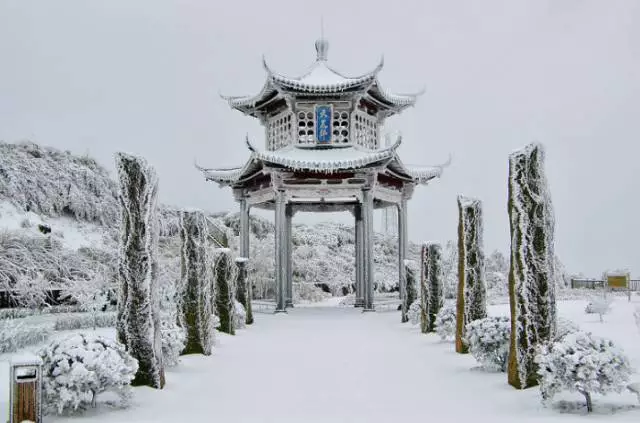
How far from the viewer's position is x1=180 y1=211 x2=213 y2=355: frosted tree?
448 inches

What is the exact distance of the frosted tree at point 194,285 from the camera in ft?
37.4

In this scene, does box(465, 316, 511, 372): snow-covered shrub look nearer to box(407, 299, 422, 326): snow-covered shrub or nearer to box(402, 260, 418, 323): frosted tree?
box(407, 299, 422, 326): snow-covered shrub

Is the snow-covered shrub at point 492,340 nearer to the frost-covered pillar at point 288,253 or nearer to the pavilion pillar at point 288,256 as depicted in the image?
the pavilion pillar at point 288,256

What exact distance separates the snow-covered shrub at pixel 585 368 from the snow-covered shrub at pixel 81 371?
484cm

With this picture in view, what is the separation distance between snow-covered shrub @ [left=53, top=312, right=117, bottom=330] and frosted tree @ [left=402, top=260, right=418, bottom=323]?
8.90m

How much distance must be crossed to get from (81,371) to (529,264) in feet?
19.0

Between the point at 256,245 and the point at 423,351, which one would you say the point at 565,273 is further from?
the point at 423,351

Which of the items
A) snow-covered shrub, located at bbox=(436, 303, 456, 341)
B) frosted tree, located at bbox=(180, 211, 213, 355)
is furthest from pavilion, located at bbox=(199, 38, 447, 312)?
frosted tree, located at bbox=(180, 211, 213, 355)

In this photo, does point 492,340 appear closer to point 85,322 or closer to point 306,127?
point 85,322

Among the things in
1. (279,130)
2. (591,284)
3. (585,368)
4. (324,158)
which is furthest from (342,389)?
(591,284)

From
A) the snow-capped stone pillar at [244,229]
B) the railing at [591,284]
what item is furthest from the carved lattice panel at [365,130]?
the railing at [591,284]

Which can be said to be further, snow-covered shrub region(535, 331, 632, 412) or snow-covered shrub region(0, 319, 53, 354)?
snow-covered shrub region(0, 319, 53, 354)

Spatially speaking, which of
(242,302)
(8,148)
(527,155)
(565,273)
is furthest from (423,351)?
(565,273)

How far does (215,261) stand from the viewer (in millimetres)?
15375
